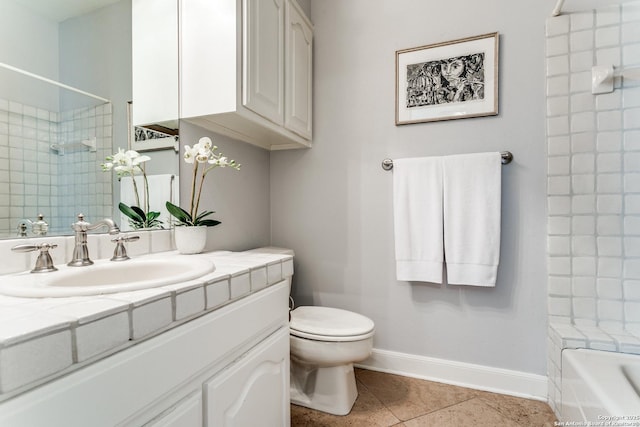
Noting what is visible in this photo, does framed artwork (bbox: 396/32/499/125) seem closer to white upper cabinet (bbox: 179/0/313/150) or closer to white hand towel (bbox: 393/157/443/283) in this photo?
white hand towel (bbox: 393/157/443/283)

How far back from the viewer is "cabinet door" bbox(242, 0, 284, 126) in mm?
1250

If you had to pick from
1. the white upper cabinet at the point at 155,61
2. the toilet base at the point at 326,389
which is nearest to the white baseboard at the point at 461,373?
the toilet base at the point at 326,389

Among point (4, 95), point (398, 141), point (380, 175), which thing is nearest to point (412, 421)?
point (380, 175)

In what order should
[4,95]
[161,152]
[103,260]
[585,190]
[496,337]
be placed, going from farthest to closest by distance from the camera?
[496,337] → [585,190] → [161,152] → [103,260] → [4,95]

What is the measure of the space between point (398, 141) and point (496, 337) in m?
1.20

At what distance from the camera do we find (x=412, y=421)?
1361mm

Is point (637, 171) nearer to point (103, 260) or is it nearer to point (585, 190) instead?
point (585, 190)

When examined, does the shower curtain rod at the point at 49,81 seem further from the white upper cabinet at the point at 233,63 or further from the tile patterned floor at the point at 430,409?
the tile patterned floor at the point at 430,409

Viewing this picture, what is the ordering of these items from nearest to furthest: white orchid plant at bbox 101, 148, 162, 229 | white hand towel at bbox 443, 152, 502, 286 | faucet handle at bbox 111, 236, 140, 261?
faucet handle at bbox 111, 236, 140, 261 < white orchid plant at bbox 101, 148, 162, 229 < white hand towel at bbox 443, 152, 502, 286

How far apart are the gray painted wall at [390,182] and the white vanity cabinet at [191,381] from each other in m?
0.85

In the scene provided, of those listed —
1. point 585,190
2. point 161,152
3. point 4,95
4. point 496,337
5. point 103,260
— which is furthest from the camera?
point 496,337

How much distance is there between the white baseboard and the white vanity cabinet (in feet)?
2.89

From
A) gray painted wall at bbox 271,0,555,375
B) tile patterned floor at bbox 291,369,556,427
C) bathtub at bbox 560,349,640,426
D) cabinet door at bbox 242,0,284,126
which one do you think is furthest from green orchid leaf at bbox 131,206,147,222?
bathtub at bbox 560,349,640,426

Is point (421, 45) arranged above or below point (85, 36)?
above
